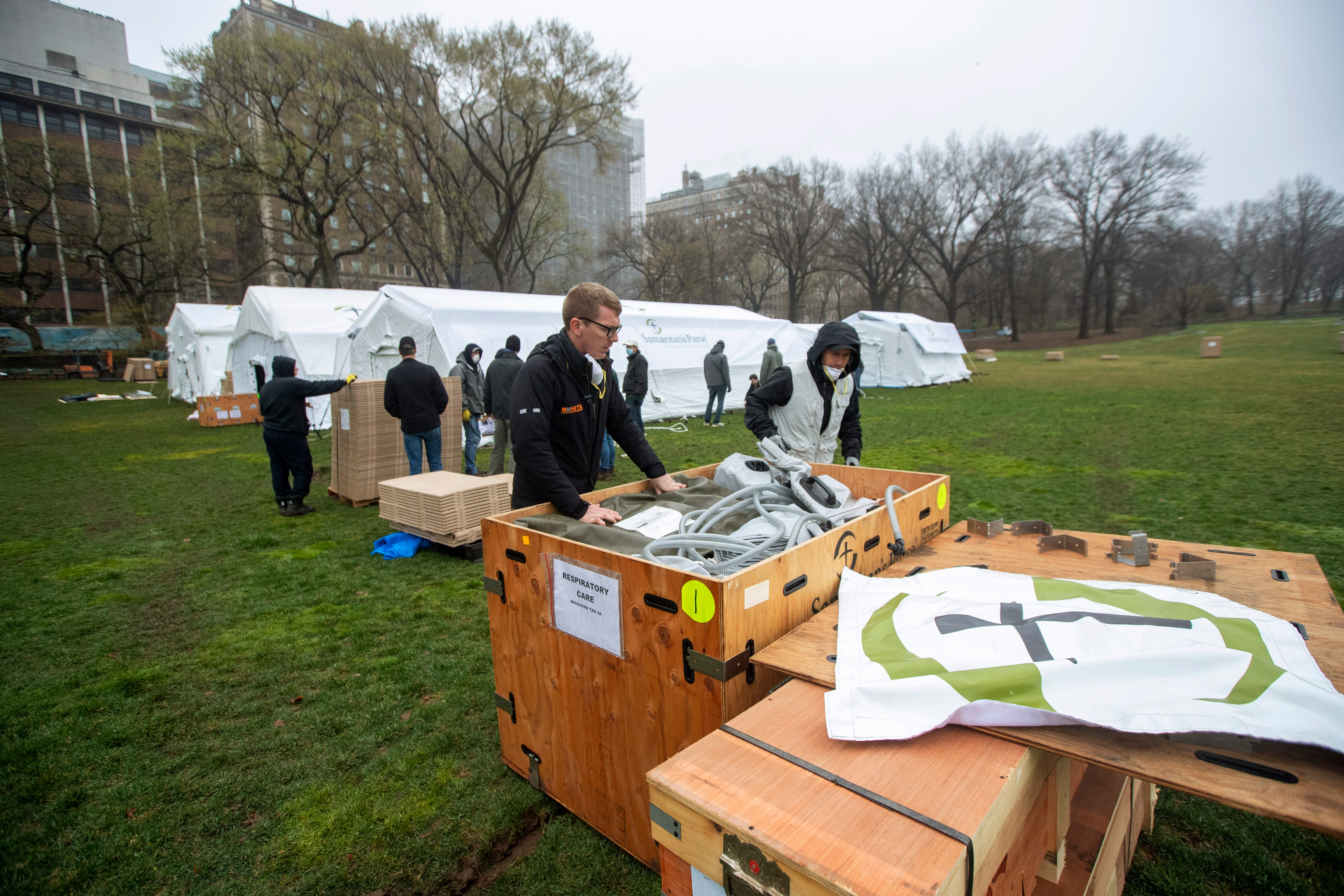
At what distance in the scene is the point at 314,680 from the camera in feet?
12.3

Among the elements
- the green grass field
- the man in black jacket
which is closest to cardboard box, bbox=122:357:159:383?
the green grass field

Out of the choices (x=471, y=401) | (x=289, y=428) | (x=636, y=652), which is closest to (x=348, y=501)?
(x=289, y=428)

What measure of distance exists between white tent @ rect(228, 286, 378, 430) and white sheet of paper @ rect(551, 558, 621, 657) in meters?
12.6

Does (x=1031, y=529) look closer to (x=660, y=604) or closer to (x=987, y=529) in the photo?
(x=987, y=529)

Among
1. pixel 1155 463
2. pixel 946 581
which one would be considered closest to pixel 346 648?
pixel 946 581

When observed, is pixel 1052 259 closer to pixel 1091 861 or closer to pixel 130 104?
pixel 1091 861

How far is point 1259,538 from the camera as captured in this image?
5441mm

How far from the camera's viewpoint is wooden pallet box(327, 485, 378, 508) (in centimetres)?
787

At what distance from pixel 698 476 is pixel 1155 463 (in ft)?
28.2

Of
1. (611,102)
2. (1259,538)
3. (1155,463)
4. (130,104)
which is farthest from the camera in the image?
(130,104)

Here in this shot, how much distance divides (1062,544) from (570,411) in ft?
7.37

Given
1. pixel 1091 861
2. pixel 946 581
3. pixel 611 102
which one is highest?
pixel 611 102

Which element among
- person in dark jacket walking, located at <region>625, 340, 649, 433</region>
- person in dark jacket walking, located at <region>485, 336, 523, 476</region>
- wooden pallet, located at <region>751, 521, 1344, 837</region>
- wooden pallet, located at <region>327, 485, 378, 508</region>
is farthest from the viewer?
person in dark jacket walking, located at <region>625, 340, 649, 433</region>

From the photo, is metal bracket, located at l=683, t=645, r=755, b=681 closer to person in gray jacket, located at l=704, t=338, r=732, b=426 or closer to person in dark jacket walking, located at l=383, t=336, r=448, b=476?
person in dark jacket walking, located at l=383, t=336, r=448, b=476
